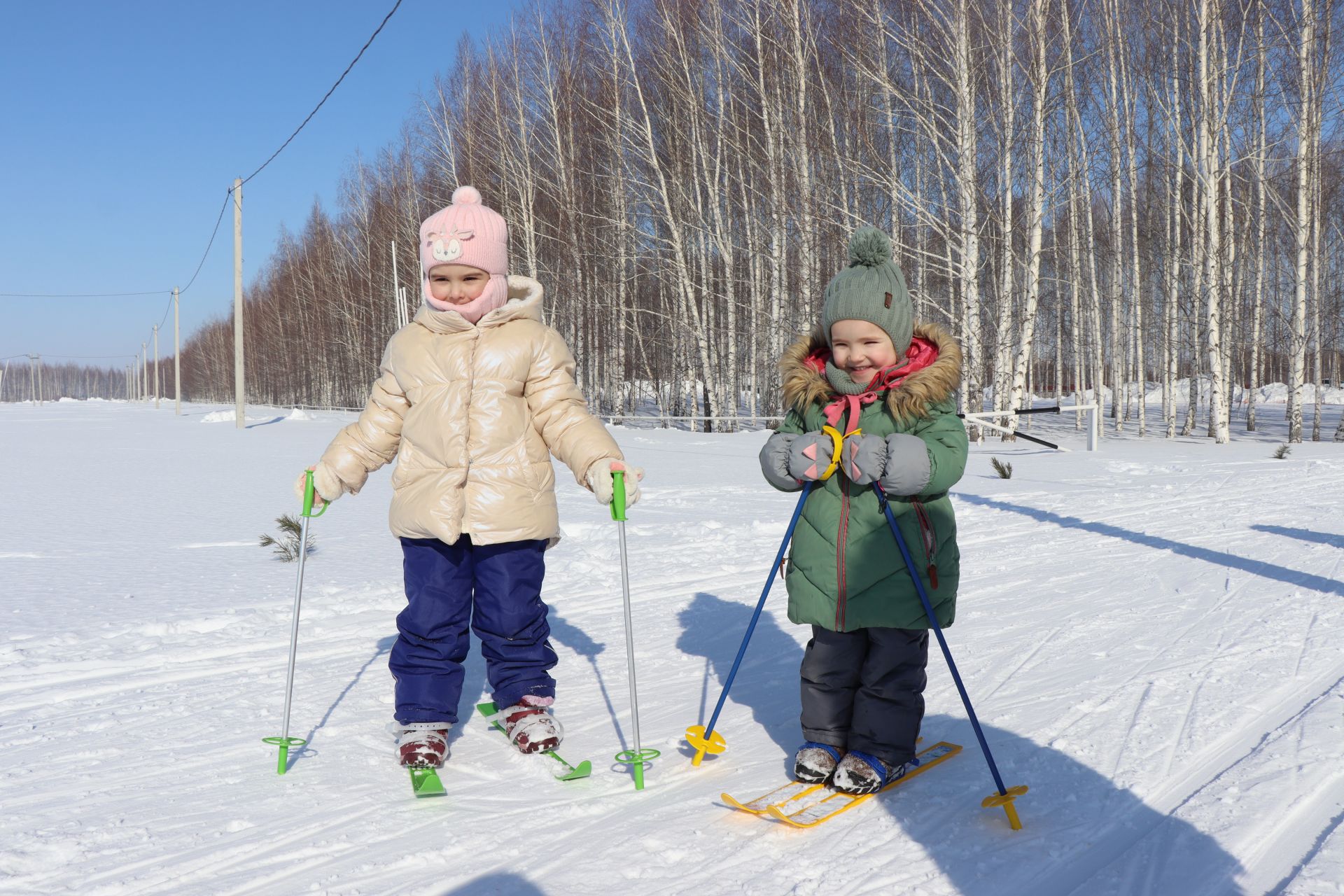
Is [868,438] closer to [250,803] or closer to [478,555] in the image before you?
[478,555]

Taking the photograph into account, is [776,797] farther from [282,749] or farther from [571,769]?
[282,749]

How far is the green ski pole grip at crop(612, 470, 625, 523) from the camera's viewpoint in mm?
2697

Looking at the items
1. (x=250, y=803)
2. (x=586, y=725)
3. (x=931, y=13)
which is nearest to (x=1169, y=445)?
(x=931, y=13)

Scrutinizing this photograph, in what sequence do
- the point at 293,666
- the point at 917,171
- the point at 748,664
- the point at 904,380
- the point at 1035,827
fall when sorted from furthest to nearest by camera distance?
the point at 917,171 → the point at 748,664 → the point at 293,666 → the point at 904,380 → the point at 1035,827

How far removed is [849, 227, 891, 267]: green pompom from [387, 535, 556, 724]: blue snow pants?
1.31m

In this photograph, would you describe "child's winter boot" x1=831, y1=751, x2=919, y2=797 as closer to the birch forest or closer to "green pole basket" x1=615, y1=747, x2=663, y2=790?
"green pole basket" x1=615, y1=747, x2=663, y2=790

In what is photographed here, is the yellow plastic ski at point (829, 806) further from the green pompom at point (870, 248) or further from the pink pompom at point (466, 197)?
the pink pompom at point (466, 197)

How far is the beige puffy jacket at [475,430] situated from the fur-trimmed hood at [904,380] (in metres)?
0.57

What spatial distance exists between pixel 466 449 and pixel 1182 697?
262 centimetres

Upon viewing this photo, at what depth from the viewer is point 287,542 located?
20.6 ft

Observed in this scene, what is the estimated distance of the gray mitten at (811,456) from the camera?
2475mm

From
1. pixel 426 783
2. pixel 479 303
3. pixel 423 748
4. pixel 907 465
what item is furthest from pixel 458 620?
pixel 907 465

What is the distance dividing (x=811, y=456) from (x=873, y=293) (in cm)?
50

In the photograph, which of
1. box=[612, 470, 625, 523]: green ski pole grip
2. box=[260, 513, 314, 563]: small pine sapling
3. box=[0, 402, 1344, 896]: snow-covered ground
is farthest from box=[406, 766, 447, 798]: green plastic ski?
box=[260, 513, 314, 563]: small pine sapling
